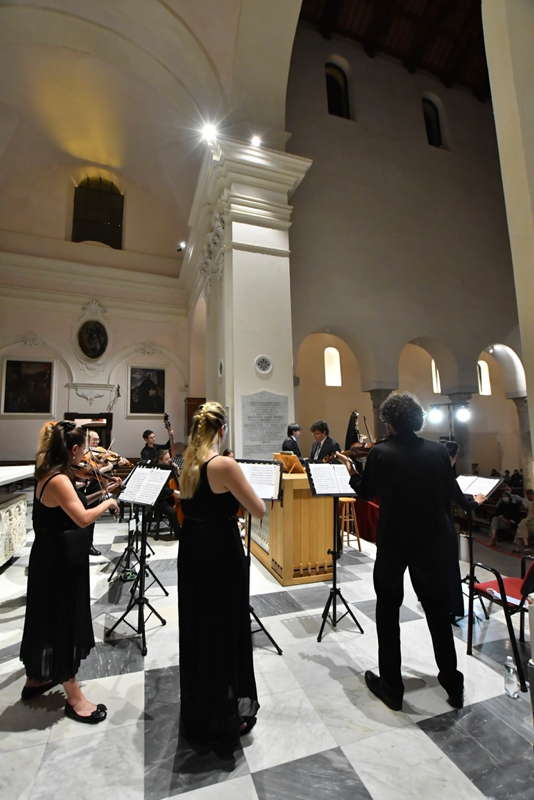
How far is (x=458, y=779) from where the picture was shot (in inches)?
68.2

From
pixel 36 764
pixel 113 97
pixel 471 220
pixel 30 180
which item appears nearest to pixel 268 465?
pixel 36 764

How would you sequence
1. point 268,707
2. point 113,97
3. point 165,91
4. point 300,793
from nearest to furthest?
point 300,793
point 268,707
point 165,91
point 113,97

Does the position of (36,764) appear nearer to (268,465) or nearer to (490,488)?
(268,465)

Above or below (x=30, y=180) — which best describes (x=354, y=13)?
above

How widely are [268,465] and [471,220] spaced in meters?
11.8

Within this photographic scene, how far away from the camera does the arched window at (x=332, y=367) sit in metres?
14.5

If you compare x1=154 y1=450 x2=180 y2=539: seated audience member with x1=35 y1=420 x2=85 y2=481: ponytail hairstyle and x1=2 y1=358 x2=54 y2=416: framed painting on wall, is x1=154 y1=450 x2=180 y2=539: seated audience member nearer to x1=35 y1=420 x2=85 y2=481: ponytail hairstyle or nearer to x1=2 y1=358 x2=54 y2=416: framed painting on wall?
x1=35 y1=420 x2=85 y2=481: ponytail hairstyle

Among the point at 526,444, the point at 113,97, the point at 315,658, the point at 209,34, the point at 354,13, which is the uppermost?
the point at 354,13

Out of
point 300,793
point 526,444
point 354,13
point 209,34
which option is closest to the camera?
point 300,793

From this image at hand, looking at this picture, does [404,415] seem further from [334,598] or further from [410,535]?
[334,598]

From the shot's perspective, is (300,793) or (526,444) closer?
(300,793)

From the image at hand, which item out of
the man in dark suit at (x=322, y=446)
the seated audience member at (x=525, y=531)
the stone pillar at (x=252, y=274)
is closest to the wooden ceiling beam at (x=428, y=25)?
the stone pillar at (x=252, y=274)

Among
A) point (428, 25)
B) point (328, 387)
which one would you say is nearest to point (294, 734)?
point (328, 387)

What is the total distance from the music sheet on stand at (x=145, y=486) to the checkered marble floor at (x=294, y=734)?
1113 millimetres
